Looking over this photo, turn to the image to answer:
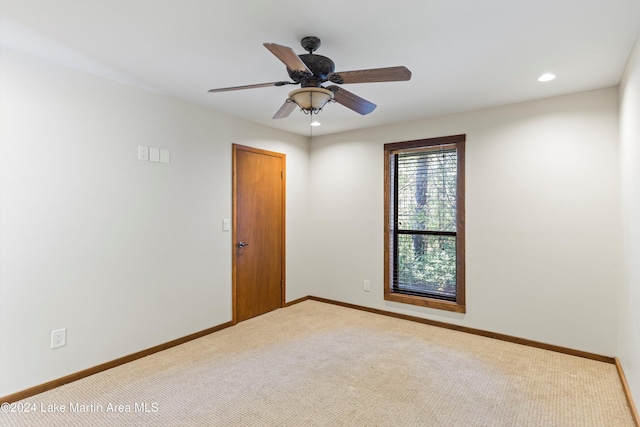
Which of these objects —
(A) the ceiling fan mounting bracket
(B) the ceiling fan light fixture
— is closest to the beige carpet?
(B) the ceiling fan light fixture

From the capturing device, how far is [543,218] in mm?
3197

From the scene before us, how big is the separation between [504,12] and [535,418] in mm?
2412

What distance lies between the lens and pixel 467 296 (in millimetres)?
3631

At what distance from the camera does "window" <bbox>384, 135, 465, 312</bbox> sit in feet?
12.2

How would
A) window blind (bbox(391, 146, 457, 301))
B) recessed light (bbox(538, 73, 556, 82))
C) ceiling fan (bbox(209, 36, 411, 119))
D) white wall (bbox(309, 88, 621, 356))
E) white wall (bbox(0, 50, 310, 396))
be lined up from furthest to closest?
window blind (bbox(391, 146, 457, 301)) < white wall (bbox(309, 88, 621, 356)) < recessed light (bbox(538, 73, 556, 82)) < white wall (bbox(0, 50, 310, 396)) < ceiling fan (bbox(209, 36, 411, 119))

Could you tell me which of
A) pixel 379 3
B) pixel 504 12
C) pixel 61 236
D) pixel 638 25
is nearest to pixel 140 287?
pixel 61 236

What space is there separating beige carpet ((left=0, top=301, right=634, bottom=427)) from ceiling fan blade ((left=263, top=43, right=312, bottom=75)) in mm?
2098

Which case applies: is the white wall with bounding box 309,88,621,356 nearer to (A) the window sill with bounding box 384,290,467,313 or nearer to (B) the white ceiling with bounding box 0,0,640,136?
(A) the window sill with bounding box 384,290,467,313

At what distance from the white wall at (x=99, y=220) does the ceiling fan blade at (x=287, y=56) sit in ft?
5.98

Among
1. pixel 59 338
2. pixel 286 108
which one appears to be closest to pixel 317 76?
pixel 286 108

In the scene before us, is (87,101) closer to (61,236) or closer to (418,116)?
(61,236)

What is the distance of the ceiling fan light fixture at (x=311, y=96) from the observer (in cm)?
198

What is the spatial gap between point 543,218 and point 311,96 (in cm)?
257

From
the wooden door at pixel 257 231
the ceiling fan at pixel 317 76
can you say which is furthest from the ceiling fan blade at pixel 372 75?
the wooden door at pixel 257 231
